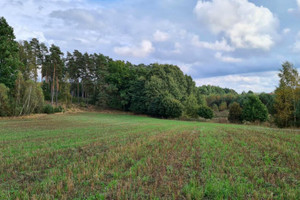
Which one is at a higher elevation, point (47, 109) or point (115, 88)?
point (115, 88)

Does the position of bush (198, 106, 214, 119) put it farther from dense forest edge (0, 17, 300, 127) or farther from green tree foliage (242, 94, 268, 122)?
green tree foliage (242, 94, 268, 122)

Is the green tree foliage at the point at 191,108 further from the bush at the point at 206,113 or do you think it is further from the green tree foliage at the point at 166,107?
the green tree foliage at the point at 166,107

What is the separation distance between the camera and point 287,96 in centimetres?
2861

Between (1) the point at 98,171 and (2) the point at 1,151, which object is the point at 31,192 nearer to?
(1) the point at 98,171

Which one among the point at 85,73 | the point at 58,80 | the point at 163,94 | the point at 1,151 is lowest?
the point at 1,151

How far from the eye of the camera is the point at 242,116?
42969mm

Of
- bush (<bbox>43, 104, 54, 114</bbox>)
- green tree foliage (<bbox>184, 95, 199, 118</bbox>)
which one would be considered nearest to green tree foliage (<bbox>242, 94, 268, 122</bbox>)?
green tree foliage (<bbox>184, 95, 199, 118</bbox>)

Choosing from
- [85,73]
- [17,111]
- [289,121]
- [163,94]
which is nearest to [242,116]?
[289,121]

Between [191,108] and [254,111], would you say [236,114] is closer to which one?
[254,111]

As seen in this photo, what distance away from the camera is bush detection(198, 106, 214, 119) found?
159ft

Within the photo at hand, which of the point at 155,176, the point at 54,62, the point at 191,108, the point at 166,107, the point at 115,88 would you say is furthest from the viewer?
the point at 115,88

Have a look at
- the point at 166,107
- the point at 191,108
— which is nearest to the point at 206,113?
the point at 191,108

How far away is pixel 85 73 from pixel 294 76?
6271 cm

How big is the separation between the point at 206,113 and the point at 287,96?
2162cm
